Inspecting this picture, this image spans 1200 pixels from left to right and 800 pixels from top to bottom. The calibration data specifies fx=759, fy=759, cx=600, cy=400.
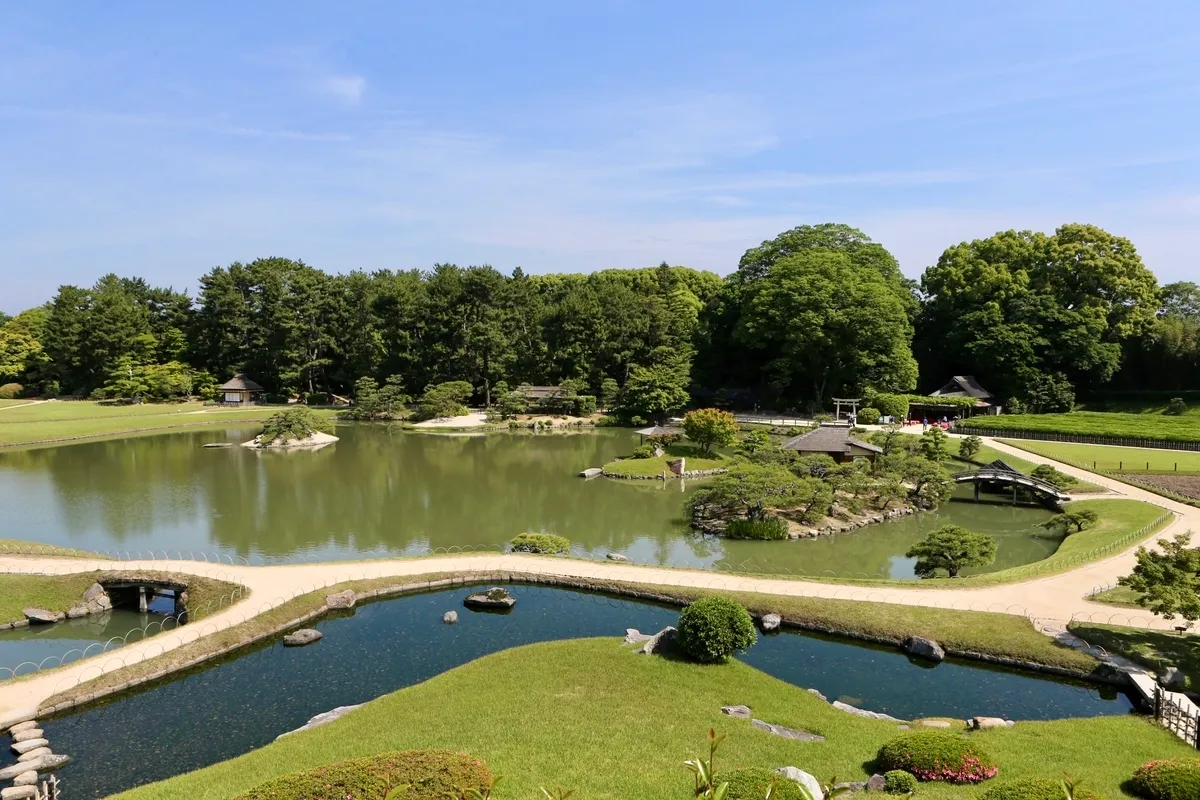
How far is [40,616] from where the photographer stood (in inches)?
684

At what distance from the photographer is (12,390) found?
68500mm

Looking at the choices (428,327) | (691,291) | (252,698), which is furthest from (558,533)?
(691,291)

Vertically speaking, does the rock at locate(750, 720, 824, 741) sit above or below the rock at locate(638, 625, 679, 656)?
below

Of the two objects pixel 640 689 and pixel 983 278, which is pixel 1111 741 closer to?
pixel 640 689

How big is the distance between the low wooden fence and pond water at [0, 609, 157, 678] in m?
41.6

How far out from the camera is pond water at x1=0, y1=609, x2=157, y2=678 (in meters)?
15.7

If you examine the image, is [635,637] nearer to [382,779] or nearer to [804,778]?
[804,778]

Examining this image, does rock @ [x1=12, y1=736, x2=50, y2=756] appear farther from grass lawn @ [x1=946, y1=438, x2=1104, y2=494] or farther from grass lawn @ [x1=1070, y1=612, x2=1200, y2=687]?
grass lawn @ [x1=946, y1=438, x2=1104, y2=494]

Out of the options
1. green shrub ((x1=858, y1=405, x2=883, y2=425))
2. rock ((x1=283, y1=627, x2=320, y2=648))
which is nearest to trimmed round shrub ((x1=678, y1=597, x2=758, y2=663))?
rock ((x1=283, y1=627, x2=320, y2=648))

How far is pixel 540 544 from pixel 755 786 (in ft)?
49.9

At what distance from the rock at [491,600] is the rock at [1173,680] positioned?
1300cm


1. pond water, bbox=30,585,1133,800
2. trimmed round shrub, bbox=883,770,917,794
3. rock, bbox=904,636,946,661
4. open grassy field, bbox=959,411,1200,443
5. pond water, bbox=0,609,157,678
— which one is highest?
open grassy field, bbox=959,411,1200,443

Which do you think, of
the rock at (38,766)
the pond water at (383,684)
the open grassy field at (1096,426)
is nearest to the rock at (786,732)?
the pond water at (383,684)

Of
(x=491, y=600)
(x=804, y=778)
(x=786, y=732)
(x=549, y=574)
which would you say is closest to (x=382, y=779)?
(x=804, y=778)
